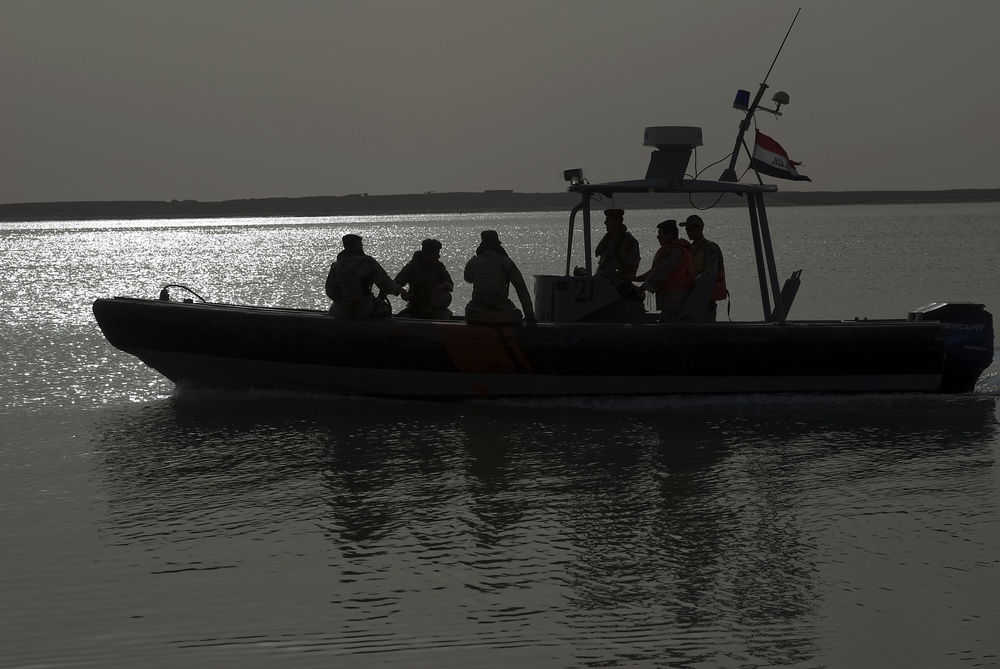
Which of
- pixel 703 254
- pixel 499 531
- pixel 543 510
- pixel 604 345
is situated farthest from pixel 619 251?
pixel 499 531

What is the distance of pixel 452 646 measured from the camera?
5.17m

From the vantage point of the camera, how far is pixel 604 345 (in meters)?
10.7

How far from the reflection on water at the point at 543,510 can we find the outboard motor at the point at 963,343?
249mm

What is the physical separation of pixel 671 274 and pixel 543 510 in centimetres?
409

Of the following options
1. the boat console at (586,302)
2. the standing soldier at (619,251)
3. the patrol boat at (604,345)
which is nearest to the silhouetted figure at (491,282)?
the patrol boat at (604,345)

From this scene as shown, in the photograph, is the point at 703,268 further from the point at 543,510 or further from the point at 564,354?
the point at 543,510

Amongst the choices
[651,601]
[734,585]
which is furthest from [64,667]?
[734,585]

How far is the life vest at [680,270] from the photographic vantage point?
10867 millimetres

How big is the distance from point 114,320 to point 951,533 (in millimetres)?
8025

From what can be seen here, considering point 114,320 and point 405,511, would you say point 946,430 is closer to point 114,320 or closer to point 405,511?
point 405,511

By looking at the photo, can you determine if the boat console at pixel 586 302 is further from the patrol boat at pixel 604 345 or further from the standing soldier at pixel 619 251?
the standing soldier at pixel 619 251

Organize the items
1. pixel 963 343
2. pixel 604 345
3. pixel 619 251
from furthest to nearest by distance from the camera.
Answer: pixel 619 251 → pixel 963 343 → pixel 604 345

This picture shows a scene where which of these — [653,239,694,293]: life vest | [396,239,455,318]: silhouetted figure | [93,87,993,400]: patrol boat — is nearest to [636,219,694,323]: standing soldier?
[653,239,694,293]: life vest

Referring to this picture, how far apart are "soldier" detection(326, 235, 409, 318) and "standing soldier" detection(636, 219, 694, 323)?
2352mm
